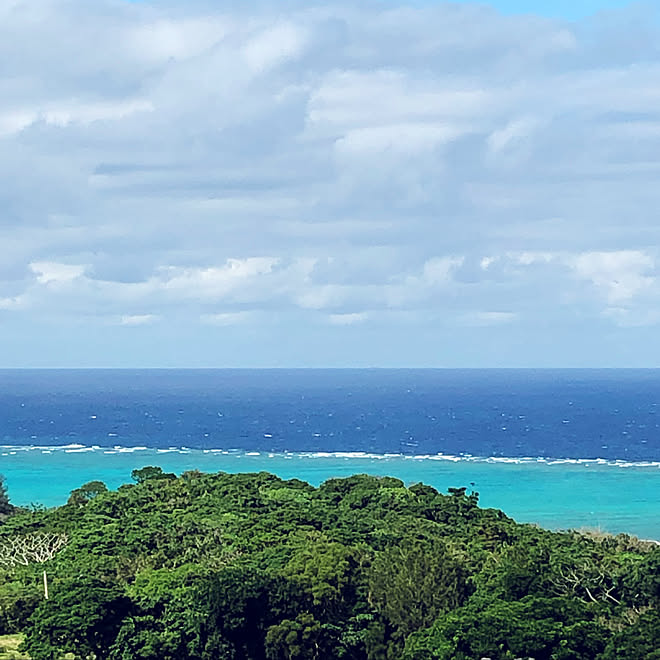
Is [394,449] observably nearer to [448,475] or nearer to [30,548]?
[448,475]

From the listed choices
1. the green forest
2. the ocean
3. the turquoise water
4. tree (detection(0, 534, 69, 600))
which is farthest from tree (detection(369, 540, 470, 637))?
the turquoise water

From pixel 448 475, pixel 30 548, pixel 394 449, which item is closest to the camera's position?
pixel 30 548

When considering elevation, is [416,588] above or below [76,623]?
above

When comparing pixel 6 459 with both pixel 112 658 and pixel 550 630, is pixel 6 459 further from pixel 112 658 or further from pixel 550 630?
pixel 550 630

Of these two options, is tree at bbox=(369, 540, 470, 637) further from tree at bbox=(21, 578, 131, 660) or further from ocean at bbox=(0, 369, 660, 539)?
ocean at bbox=(0, 369, 660, 539)

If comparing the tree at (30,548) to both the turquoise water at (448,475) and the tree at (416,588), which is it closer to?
the tree at (416,588)

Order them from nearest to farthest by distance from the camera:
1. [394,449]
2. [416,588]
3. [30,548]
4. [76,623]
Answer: [76,623]
[416,588]
[30,548]
[394,449]

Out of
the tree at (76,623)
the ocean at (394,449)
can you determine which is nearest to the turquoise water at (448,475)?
the ocean at (394,449)

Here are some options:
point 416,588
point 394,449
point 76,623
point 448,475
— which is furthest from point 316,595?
point 394,449
